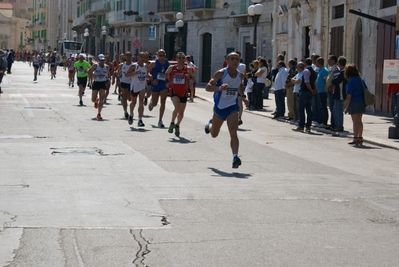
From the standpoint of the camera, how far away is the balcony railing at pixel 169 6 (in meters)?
57.3

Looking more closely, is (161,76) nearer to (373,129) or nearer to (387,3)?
(373,129)

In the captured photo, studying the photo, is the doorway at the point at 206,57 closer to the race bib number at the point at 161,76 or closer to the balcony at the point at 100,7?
the balcony at the point at 100,7

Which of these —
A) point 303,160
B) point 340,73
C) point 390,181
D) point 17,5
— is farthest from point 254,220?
point 17,5

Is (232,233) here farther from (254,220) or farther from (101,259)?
(101,259)

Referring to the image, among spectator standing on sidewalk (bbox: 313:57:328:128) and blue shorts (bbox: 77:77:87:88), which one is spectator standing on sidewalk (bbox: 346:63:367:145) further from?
blue shorts (bbox: 77:77:87:88)

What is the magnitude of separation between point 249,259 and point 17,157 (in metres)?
7.33

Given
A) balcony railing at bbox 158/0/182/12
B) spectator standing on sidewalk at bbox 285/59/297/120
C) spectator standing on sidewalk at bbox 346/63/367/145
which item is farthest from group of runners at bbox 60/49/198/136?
balcony railing at bbox 158/0/182/12

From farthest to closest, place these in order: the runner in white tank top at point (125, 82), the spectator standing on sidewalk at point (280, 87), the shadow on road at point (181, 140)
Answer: the spectator standing on sidewalk at point (280, 87) < the runner in white tank top at point (125, 82) < the shadow on road at point (181, 140)

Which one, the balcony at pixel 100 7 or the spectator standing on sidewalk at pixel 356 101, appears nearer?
→ the spectator standing on sidewalk at pixel 356 101

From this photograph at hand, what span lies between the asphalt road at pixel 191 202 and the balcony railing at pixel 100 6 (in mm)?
63155

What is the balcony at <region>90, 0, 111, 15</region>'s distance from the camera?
3130 inches

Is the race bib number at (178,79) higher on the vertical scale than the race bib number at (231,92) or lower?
higher

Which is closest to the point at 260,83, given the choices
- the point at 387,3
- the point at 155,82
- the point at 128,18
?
the point at 387,3

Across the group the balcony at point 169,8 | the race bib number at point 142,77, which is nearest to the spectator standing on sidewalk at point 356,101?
the race bib number at point 142,77
